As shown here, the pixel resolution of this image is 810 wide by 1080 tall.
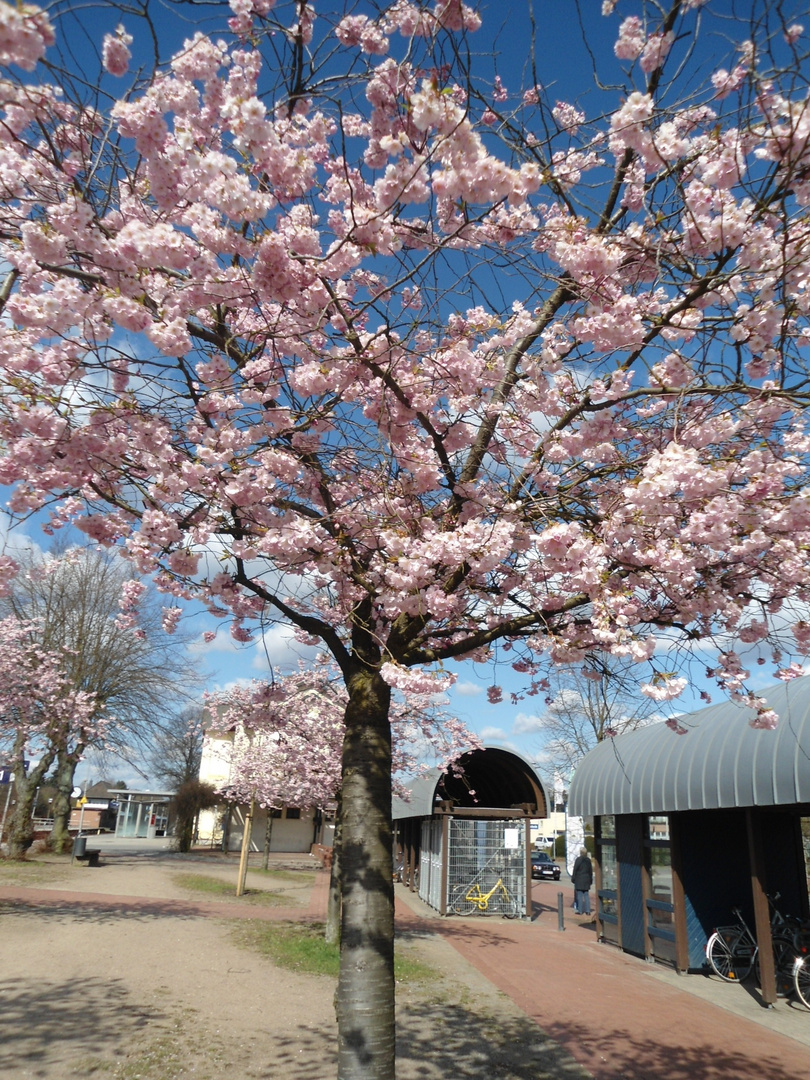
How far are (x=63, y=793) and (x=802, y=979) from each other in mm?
23631

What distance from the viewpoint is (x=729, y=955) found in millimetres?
10789

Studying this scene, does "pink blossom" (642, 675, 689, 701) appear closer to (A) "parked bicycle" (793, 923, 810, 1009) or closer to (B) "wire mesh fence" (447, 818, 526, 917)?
(A) "parked bicycle" (793, 923, 810, 1009)

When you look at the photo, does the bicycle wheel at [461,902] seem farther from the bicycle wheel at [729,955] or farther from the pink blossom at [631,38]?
the pink blossom at [631,38]

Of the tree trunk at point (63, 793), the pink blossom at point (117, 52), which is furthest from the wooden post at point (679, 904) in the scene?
the tree trunk at point (63, 793)

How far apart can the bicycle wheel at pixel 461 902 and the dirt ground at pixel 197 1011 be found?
422cm

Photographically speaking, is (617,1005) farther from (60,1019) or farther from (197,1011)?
(60,1019)

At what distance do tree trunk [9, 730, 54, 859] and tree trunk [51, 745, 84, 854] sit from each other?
0.43 m

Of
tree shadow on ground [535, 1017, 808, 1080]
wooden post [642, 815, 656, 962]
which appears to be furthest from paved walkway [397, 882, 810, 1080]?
wooden post [642, 815, 656, 962]

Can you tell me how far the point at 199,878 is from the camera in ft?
72.4

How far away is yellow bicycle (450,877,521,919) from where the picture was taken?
17578mm

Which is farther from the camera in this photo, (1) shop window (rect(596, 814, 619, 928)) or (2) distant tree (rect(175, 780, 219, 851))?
(2) distant tree (rect(175, 780, 219, 851))

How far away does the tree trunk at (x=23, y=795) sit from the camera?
917 inches

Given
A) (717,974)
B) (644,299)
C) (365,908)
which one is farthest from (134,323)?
(717,974)

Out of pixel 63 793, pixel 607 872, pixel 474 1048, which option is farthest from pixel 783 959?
pixel 63 793
